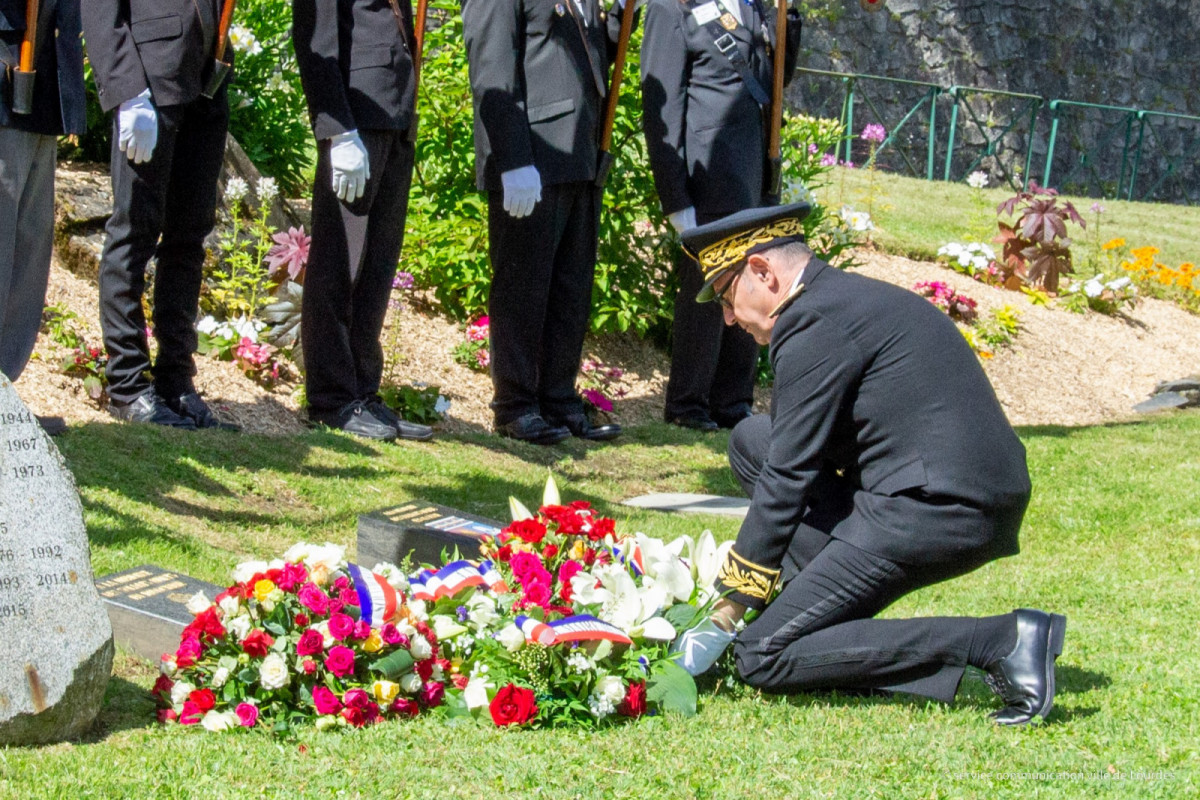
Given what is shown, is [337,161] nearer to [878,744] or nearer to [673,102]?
[673,102]

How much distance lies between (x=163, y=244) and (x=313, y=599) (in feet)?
9.31

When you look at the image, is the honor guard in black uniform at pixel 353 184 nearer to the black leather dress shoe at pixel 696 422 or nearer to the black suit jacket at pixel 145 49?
the black suit jacket at pixel 145 49

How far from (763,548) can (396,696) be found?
3.13 feet

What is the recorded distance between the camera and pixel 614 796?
2.76m

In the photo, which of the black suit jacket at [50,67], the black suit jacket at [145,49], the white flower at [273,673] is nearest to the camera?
the white flower at [273,673]

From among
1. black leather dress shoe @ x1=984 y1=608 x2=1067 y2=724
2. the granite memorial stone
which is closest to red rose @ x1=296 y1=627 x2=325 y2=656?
the granite memorial stone

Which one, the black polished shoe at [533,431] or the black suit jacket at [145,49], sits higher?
the black suit jacket at [145,49]

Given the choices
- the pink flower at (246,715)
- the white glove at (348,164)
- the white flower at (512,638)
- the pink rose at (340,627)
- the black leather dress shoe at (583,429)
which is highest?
the white glove at (348,164)

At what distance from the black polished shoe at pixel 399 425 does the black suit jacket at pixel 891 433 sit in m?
2.92

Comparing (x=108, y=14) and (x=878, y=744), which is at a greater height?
(x=108, y=14)

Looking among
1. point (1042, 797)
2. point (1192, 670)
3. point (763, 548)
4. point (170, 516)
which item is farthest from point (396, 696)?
point (1192, 670)

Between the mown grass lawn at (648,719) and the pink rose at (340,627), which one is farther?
the pink rose at (340,627)

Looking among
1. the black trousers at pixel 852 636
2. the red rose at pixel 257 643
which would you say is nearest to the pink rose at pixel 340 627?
the red rose at pixel 257 643

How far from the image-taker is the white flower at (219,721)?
305cm
